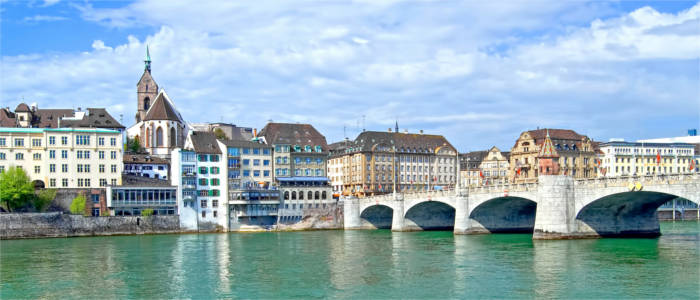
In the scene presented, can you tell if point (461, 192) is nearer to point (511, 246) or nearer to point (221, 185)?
point (511, 246)

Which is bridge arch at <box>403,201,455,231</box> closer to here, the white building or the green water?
the green water

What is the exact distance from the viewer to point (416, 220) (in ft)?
329

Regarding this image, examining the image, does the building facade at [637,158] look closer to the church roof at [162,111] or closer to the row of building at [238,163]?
the row of building at [238,163]

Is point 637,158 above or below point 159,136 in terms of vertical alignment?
below

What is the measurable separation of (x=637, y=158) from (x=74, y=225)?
349 ft

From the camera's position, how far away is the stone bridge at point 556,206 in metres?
62.3

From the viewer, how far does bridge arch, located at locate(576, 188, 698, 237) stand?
219 feet

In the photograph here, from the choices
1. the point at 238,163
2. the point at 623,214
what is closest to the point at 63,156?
the point at 238,163

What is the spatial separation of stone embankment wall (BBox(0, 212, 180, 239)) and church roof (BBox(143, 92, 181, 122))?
3547cm

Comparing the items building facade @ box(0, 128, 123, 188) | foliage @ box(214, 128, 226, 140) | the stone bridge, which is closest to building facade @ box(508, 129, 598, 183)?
the stone bridge

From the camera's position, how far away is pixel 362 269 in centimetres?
A: 5441

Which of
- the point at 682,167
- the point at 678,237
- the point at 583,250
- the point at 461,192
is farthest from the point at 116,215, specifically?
the point at 682,167

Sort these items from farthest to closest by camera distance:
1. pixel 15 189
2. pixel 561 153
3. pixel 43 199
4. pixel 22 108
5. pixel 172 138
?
pixel 561 153 → pixel 172 138 → pixel 22 108 → pixel 43 199 → pixel 15 189

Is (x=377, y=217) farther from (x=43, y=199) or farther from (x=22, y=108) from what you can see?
(x=22, y=108)
